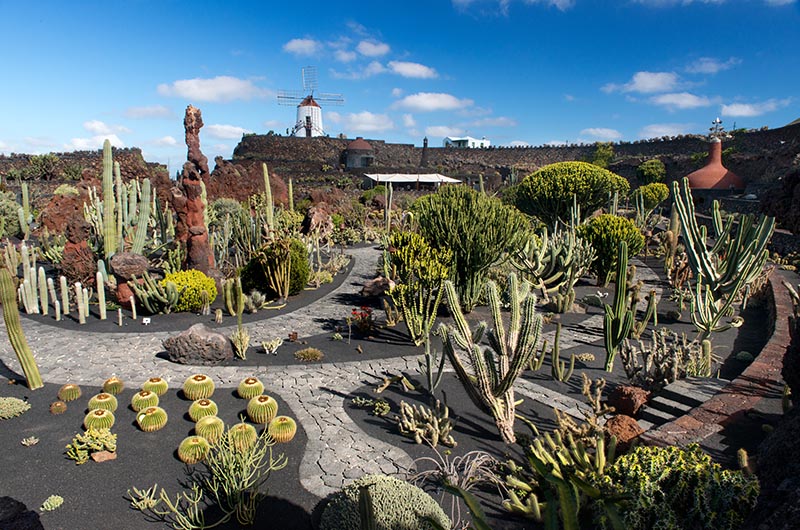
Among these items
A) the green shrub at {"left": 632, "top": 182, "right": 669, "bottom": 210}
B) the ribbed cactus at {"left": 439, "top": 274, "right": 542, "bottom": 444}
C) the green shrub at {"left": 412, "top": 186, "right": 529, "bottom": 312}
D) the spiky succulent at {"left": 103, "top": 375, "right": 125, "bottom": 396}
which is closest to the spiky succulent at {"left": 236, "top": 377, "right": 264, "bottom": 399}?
the spiky succulent at {"left": 103, "top": 375, "right": 125, "bottom": 396}

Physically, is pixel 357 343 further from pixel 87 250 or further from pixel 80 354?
pixel 87 250

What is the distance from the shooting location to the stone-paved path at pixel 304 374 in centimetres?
526

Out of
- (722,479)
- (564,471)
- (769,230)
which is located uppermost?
(769,230)

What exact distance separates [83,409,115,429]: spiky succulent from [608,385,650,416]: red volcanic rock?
597cm

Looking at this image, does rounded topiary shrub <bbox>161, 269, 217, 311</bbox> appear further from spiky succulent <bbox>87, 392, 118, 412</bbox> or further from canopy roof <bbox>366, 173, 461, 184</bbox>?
canopy roof <bbox>366, 173, 461, 184</bbox>

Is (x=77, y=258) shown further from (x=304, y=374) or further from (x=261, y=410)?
(x=261, y=410)

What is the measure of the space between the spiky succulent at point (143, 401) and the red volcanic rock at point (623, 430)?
17.1 ft

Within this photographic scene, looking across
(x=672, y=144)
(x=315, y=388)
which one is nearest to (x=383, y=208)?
(x=315, y=388)

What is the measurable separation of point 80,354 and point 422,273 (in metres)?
5.71

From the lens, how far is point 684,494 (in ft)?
10.4

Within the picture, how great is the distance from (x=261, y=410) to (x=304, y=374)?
1691 millimetres

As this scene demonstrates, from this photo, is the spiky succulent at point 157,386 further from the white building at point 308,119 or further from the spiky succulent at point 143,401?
the white building at point 308,119

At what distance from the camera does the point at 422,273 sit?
340 inches

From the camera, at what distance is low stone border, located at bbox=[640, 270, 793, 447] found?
459cm
